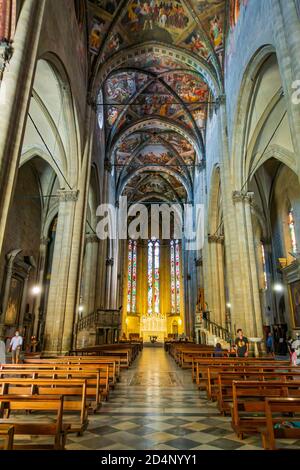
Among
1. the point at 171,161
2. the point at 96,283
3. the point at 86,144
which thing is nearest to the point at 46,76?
the point at 86,144

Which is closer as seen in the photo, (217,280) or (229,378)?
(229,378)

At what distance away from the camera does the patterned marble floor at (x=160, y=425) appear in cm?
327

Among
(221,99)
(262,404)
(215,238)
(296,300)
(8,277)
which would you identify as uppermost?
(221,99)

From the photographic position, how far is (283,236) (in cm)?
1908

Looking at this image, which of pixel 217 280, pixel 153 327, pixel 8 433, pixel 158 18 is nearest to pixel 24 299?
pixel 217 280

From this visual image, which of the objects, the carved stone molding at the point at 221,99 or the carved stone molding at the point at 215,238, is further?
the carved stone molding at the point at 215,238

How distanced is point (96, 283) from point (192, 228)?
1240 centimetres

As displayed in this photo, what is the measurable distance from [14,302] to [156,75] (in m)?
16.1

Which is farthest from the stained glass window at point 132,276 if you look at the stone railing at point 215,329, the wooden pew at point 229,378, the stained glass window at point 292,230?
the wooden pew at point 229,378

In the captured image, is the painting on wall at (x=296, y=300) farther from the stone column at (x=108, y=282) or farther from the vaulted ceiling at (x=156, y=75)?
the stone column at (x=108, y=282)

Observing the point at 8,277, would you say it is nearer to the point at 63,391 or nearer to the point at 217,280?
the point at 217,280

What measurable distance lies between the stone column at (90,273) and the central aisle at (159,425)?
13.0m

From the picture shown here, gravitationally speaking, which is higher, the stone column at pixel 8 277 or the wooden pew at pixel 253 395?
the stone column at pixel 8 277

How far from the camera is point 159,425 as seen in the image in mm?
3988
